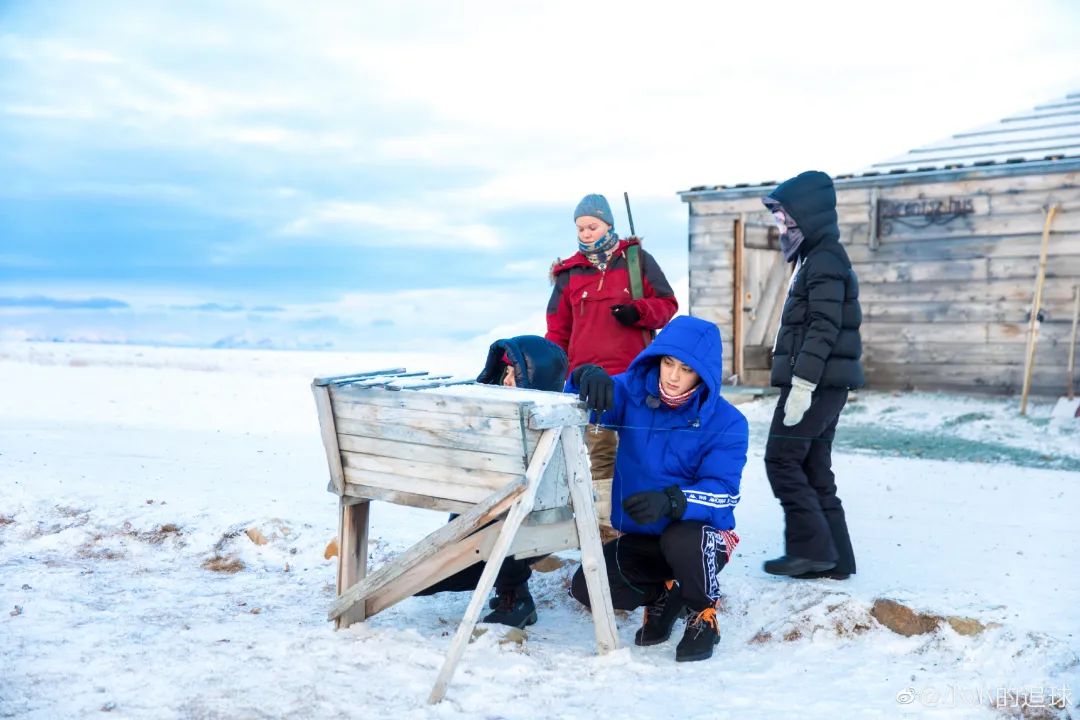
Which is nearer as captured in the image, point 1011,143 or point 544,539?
point 544,539

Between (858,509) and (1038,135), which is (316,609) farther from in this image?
(1038,135)

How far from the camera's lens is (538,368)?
12.9 ft

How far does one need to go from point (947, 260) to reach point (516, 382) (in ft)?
28.8

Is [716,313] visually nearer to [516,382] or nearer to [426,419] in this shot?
[516,382]

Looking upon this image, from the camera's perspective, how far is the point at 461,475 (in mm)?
3396

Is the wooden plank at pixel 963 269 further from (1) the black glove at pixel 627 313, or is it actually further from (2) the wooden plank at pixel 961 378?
(1) the black glove at pixel 627 313

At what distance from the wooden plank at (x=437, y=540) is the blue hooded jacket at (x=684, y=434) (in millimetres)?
680

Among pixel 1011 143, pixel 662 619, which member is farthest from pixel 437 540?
pixel 1011 143

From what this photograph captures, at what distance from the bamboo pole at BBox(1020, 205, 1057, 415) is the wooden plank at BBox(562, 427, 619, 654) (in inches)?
311

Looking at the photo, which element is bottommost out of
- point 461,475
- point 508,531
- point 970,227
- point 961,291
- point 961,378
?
point 961,378

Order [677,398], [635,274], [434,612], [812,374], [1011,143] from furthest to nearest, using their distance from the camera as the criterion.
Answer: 1. [1011,143]
2. [635,274]
3. [434,612]
4. [812,374]
5. [677,398]

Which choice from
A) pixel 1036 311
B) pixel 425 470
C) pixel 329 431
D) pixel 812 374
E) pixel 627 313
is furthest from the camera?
pixel 1036 311

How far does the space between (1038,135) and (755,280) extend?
3.82 meters

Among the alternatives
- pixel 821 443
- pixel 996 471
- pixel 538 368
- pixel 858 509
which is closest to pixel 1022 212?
pixel 996 471
